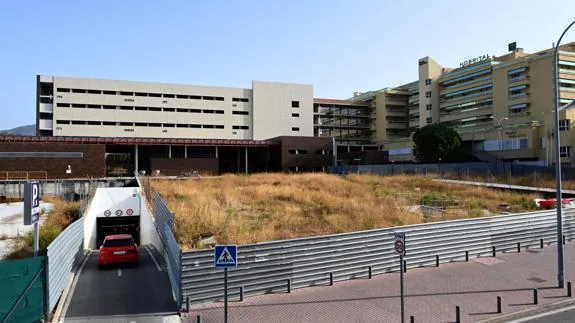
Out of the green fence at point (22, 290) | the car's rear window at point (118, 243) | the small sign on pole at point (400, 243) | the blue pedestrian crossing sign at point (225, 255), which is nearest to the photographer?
the blue pedestrian crossing sign at point (225, 255)

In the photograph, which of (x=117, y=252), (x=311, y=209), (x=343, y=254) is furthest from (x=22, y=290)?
(x=311, y=209)

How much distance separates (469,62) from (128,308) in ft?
310

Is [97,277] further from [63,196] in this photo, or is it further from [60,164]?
[60,164]

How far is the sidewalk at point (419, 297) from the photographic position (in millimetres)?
10977

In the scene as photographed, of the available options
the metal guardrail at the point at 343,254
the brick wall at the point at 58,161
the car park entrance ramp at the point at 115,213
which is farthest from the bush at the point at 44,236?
the brick wall at the point at 58,161

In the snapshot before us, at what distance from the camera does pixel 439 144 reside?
66812 millimetres

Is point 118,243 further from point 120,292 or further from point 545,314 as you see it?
point 545,314

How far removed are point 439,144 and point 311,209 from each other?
160 ft

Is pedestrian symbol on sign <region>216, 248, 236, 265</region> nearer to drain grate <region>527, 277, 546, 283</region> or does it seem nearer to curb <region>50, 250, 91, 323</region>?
curb <region>50, 250, 91, 323</region>

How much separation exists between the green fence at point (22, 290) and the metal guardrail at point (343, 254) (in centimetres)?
363

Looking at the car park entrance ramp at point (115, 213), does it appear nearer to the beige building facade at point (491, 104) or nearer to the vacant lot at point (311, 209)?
the vacant lot at point (311, 209)

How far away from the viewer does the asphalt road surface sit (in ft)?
37.0

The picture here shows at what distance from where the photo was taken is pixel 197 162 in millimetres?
68938

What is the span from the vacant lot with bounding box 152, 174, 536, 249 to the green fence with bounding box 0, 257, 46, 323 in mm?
5219
